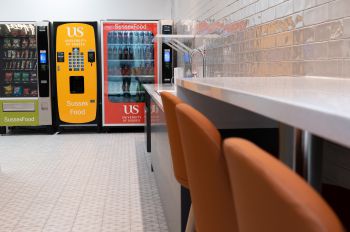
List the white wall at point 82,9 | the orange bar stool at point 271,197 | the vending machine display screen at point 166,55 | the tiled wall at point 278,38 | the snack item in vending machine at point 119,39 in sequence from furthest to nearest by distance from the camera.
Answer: the white wall at point 82,9 < the snack item in vending machine at point 119,39 < the vending machine display screen at point 166,55 < the tiled wall at point 278,38 < the orange bar stool at point 271,197

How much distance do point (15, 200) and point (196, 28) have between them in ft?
8.97

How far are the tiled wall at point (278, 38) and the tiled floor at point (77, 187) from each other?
4.22 ft

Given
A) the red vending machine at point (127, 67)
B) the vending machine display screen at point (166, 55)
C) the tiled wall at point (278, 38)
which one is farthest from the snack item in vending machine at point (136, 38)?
the tiled wall at point (278, 38)

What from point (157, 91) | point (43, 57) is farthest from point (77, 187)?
point (43, 57)

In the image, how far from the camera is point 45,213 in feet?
11.0

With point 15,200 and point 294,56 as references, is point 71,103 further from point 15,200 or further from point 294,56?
point 294,56

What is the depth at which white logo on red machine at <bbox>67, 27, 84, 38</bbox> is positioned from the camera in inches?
277

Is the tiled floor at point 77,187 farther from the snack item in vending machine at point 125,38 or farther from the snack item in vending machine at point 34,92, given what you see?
the snack item in vending machine at point 125,38

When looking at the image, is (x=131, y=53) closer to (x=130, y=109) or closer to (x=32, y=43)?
(x=130, y=109)

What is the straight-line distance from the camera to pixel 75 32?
705cm

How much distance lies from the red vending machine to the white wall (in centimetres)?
69

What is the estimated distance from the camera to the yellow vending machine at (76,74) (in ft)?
23.2

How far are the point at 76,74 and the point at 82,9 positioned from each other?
1.28 m

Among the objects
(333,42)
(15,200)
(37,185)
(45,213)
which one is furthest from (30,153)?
(333,42)
